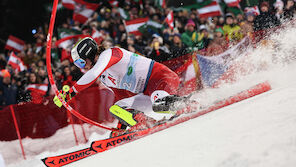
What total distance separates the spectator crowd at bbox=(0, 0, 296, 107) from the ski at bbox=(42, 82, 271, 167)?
141cm

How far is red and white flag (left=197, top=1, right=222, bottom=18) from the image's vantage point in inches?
334

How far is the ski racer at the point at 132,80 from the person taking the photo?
13.3 feet

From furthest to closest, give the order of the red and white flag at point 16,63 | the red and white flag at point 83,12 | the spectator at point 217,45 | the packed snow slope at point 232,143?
the red and white flag at point 83,12 → the red and white flag at point 16,63 → the spectator at point 217,45 → the packed snow slope at point 232,143

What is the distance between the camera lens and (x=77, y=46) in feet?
13.3

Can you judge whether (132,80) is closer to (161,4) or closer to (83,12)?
(161,4)

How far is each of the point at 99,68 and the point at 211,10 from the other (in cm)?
559

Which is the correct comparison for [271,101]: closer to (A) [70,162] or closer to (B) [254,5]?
(A) [70,162]

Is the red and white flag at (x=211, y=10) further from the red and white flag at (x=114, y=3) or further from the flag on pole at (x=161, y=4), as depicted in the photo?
the red and white flag at (x=114, y=3)

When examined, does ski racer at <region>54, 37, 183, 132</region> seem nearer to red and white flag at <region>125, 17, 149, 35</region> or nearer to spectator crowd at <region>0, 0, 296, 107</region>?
spectator crowd at <region>0, 0, 296, 107</region>

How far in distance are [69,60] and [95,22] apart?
182 centimetres

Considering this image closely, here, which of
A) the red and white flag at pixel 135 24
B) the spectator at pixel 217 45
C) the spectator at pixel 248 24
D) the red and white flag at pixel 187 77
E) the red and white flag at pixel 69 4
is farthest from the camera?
the red and white flag at pixel 69 4

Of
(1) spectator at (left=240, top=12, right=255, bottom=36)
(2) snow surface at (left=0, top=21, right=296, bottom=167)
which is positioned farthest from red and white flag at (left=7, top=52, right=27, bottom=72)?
(1) spectator at (left=240, top=12, right=255, bottom=36)

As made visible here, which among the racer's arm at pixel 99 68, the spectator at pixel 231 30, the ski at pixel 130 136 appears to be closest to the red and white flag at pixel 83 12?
the spectator at pixel 231 30

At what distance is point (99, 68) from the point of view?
378cm
